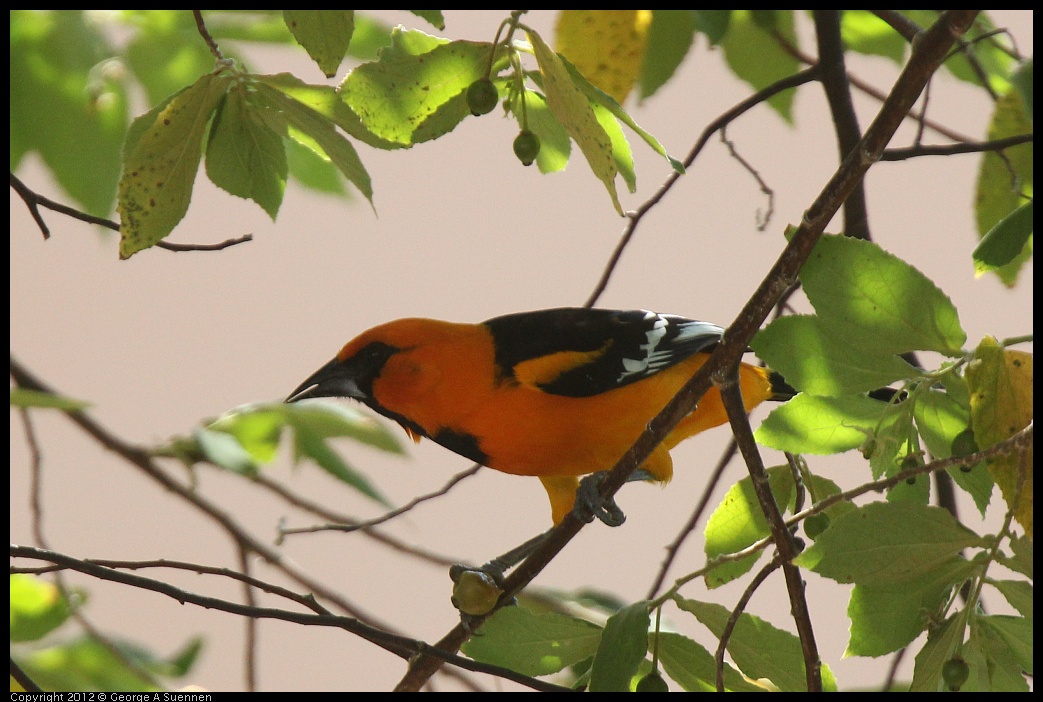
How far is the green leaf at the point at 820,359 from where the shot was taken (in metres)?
1.02

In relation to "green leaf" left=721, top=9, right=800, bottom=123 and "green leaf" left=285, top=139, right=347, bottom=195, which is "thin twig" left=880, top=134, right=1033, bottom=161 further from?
"green leaf" left=285, top=139, right=347, bottom=195

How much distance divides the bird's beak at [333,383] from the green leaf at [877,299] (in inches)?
45.4

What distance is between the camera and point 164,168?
3.71ft

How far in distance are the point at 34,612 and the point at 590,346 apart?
3.68ft

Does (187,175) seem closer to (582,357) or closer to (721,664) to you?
(721,664)

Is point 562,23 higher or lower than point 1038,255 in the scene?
higher

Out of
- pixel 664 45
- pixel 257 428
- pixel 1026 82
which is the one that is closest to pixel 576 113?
pixel 1026 82

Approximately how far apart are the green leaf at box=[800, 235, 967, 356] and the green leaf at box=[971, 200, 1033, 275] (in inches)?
2.5

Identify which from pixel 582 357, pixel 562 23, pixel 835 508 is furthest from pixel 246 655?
pixel 562 23

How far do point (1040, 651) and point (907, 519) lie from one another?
0.18 metres

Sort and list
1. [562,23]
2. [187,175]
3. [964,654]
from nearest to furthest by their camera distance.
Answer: [964,654]
[187,175]
[562,23]

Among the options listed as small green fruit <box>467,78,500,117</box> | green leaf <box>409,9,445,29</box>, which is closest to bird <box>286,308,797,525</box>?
small green fruit <box>467,78,500,117</box>

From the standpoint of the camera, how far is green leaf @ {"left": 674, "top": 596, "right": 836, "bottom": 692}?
1195 millimetres

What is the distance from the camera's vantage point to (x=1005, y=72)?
1.70m
